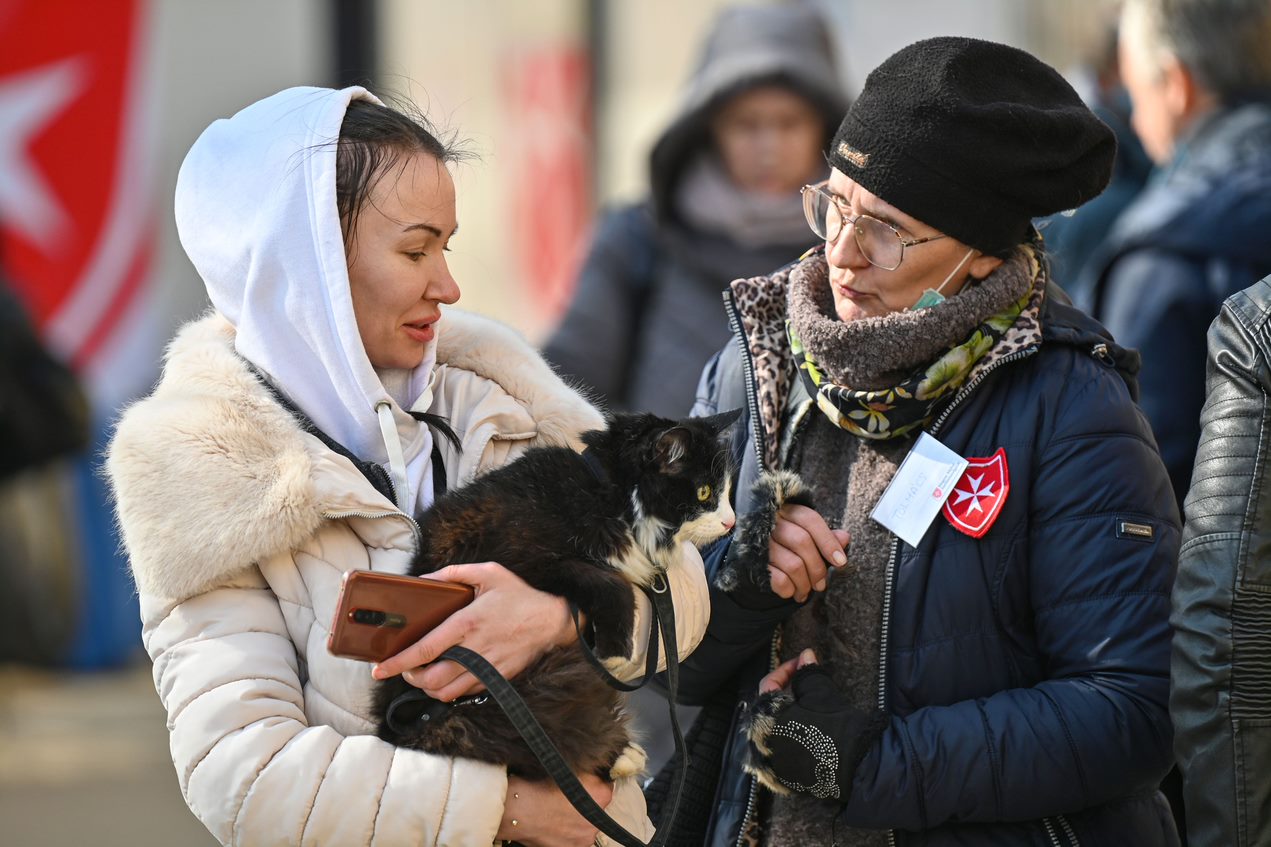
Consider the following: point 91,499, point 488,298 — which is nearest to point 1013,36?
point 488,298

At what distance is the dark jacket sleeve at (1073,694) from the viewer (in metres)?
2.49

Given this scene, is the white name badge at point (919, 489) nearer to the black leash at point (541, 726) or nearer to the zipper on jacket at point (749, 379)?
the zipper on jacket at point (749, 379)

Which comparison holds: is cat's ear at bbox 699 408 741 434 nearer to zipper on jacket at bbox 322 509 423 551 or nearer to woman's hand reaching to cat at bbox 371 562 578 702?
woman's hand reaching to cat at bbox 371 562 578 702

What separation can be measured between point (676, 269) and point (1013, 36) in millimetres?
5815

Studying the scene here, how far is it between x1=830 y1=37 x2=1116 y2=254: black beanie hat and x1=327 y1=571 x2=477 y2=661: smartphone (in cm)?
114

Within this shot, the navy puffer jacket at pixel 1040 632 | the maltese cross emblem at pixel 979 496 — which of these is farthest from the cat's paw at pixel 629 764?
the maltese cross emblem at pixel 979 496

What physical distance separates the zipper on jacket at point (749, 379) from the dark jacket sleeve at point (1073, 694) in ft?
1.73

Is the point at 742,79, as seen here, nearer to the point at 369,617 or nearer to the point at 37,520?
the point at 369,617

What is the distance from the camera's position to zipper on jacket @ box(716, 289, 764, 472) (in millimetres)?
2836

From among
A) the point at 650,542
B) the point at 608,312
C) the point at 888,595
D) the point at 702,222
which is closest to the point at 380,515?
the point at 650,542

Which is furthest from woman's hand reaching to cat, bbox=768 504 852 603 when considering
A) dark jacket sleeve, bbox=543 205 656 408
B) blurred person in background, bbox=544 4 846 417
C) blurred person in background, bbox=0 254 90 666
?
blurred person in background, bbox=0 254 90 666

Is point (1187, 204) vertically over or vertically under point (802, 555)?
over

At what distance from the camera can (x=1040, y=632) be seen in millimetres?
2598

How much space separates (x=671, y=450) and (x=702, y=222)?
7.36 feet
